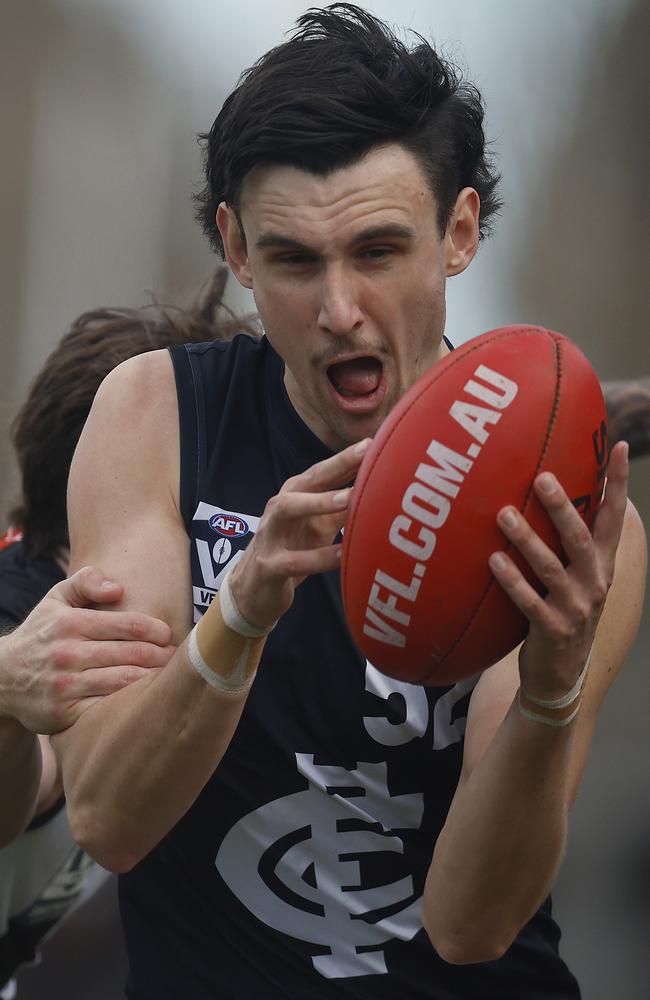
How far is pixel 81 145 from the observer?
7660mm

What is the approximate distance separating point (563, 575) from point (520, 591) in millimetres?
59

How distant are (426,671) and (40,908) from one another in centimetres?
218

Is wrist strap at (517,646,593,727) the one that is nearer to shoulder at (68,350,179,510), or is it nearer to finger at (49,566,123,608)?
finger at (49,566,123,608)

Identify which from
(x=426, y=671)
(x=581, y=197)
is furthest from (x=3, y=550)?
(x=581, y=197)

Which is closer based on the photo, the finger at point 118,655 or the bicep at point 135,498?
the finger at point 118,655

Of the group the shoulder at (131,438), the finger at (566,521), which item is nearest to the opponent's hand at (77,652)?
A: the shoulder at (131,438)

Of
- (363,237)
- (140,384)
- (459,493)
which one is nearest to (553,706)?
(459,493)

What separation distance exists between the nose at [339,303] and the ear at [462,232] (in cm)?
37

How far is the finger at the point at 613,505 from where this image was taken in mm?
1709

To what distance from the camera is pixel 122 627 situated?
2.16 m

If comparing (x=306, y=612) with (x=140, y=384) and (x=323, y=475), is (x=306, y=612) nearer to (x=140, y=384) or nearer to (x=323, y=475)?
(x=140, y=384)

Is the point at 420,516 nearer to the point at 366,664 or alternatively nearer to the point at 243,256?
the point at 366,664

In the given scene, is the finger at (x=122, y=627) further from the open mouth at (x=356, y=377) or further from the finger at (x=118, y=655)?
the open mouth at (x=356, y=377)

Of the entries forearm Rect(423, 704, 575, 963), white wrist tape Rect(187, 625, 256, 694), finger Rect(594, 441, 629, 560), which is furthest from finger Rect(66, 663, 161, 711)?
finger Rect(594, 441, 629, 560)
